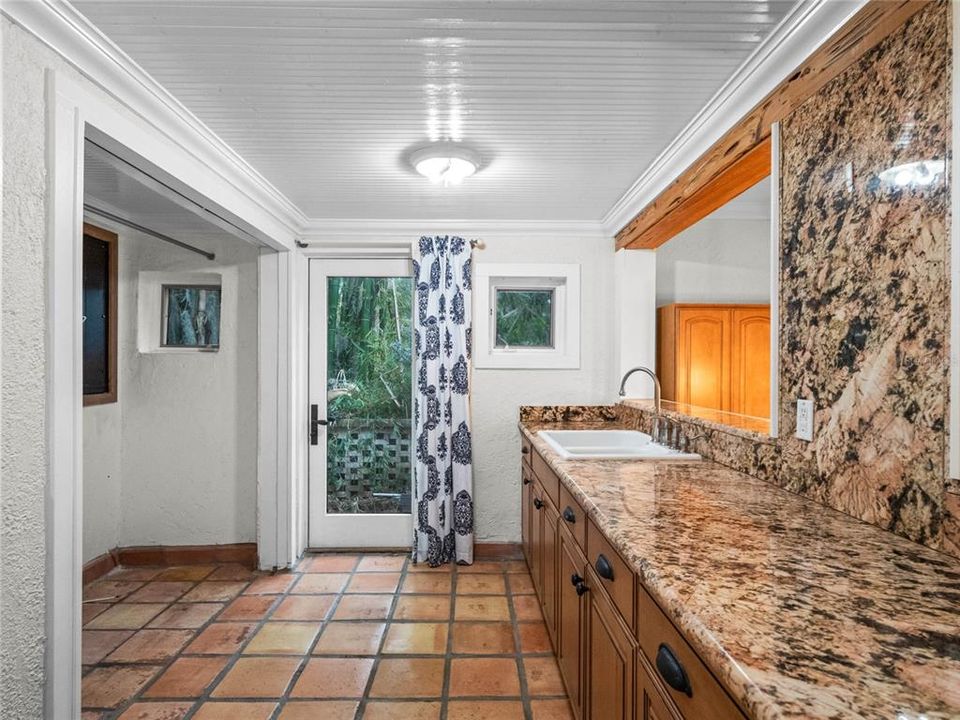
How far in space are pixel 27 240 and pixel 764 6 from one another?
1983mm

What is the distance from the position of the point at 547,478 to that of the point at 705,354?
69.9 inches

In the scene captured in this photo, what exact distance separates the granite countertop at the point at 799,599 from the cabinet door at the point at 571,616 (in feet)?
1.22

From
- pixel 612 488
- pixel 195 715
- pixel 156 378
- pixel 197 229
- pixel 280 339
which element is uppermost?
pixel 197 229

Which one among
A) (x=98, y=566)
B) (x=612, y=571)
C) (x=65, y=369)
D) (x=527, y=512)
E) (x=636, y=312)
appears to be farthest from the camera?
(x=636, y=312)

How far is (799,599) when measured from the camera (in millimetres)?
843

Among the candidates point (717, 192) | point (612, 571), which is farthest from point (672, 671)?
point (717, 192)

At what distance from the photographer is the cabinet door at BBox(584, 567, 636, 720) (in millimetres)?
1166

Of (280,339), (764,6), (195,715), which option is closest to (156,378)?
(280,339)

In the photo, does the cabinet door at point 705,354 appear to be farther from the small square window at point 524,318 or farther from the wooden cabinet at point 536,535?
the wooden cabinet at point 536,535

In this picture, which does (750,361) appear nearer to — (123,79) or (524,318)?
(524,318)

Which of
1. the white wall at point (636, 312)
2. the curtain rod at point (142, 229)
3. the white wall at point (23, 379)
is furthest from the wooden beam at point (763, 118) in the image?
the curtain rod at point (142, 229)

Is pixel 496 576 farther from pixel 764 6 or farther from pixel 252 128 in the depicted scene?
pixel 764 6

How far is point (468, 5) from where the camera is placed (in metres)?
1.32

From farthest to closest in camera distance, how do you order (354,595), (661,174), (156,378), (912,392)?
(156,378) → (354,595) → (661,174) → (912,392)
